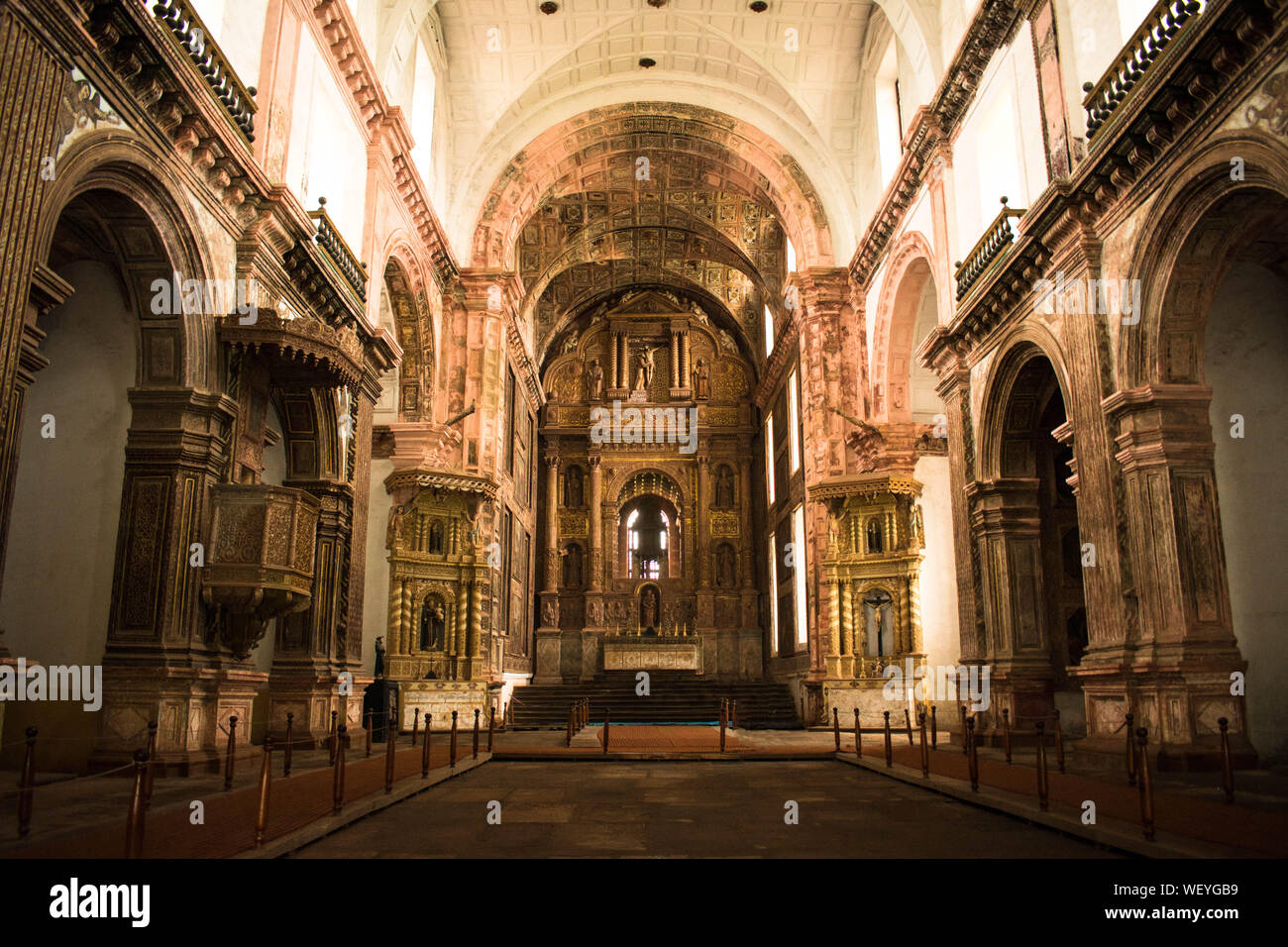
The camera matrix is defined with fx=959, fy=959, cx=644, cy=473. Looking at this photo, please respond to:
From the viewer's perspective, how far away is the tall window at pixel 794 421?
2547 cm

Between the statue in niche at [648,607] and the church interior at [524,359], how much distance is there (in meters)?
4.61

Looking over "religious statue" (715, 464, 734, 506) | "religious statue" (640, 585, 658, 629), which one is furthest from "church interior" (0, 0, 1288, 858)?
"religious statue" (715, 464, 734, 506)

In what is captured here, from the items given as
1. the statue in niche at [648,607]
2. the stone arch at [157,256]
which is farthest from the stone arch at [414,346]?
the statue in niche at [648,607]

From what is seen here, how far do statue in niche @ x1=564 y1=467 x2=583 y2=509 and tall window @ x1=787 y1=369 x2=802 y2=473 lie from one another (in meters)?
9.13

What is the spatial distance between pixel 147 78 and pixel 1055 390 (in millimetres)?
12295

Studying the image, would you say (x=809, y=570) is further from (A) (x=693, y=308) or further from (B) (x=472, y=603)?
(A) (x=693, y=308)

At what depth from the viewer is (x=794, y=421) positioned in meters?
26.5

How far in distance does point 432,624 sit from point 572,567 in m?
12.5

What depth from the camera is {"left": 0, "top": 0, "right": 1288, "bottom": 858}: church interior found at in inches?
349

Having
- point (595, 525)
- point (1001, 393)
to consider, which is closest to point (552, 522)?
point (595, 525)

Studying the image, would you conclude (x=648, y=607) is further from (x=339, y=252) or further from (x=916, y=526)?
(x=339, y=252)

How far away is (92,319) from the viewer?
10.5m

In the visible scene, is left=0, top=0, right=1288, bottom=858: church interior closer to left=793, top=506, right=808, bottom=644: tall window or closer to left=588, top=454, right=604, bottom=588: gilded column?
left=793, top=506, right=808, bottom=644: tall window

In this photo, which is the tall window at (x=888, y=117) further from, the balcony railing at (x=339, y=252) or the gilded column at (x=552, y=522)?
the gilded column at (x=552, y=522)
